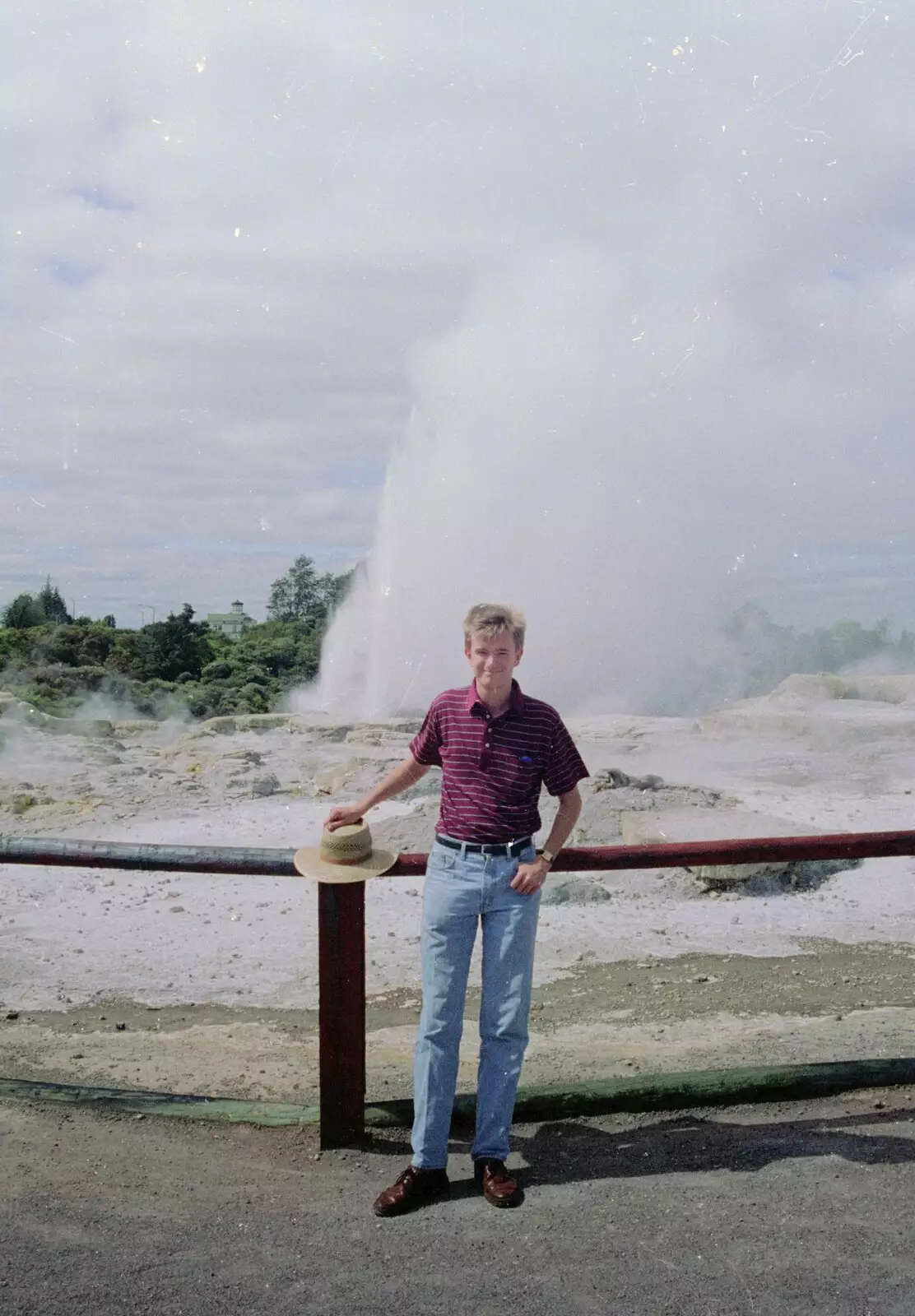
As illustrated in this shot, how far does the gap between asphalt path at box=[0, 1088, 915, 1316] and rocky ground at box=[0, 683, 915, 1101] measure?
1.40 metres

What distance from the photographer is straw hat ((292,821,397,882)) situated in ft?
10.6

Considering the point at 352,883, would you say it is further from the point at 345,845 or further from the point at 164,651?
the point at 164,651

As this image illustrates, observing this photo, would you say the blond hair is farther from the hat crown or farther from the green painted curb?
the green painted curb

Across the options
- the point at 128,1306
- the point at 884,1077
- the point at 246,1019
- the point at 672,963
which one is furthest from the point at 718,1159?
the point at 672,963

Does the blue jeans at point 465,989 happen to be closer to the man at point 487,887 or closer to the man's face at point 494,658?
the man at point 487,887

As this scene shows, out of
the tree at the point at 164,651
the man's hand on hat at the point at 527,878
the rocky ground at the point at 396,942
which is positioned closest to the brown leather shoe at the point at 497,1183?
the man's hand on hat at the point at 527,878

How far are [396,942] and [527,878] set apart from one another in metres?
5.32

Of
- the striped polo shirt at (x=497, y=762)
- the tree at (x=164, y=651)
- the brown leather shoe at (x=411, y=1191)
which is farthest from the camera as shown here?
the tree at (x=164, y=651)

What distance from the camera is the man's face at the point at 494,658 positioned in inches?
121

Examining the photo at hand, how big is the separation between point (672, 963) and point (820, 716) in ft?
53.8

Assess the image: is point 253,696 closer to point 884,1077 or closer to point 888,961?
point 888,961

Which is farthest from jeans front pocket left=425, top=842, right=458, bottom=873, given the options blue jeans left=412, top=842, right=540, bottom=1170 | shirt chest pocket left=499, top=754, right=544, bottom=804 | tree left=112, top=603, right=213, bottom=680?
tree left=112, top=603, right=213, bottom=680

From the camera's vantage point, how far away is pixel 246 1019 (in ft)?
20.9

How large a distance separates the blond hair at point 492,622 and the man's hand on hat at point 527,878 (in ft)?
2.01
